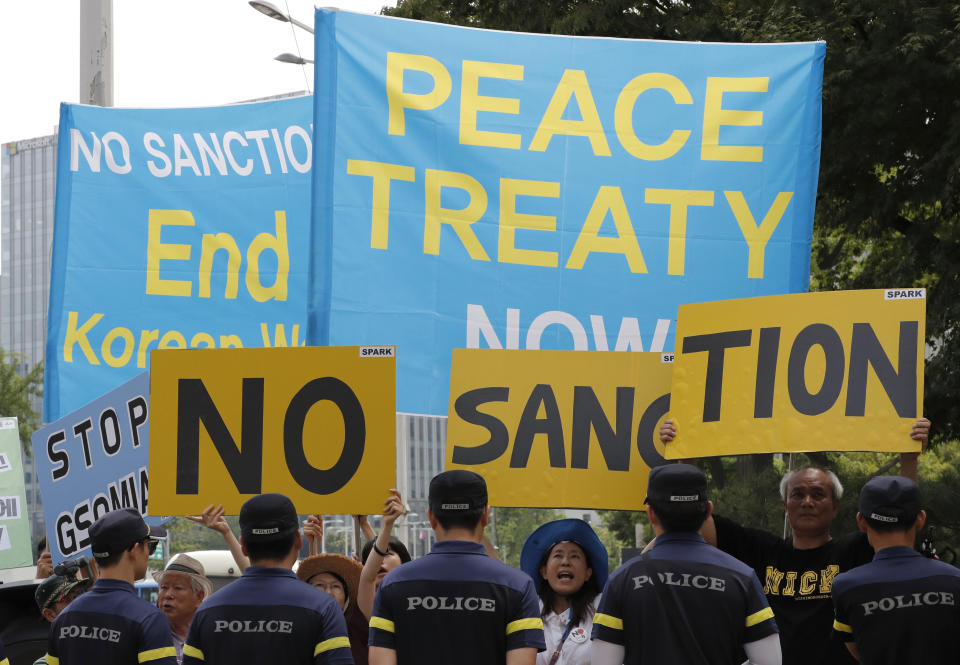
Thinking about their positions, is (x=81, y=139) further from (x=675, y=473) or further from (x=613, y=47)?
(x=675, y=473)

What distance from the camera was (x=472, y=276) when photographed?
883 cm

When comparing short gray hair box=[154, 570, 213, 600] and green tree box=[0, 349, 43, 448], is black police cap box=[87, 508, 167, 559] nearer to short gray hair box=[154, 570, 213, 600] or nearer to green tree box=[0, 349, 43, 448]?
short gray hair box=[154, 570, 213, 600]

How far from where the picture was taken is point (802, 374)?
6.70 m

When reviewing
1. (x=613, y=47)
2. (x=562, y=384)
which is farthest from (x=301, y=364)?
(x=613, y=47)

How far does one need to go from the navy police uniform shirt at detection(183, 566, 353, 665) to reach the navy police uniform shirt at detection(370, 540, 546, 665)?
0.68ft

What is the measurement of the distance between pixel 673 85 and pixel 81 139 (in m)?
6.12

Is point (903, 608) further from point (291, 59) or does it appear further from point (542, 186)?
point (291, 59)

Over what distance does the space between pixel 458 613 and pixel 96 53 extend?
999cm

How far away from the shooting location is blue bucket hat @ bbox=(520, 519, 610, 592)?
6.61 m

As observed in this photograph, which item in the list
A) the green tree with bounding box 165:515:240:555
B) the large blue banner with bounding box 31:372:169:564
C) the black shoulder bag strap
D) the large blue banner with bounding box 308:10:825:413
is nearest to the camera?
the black shoulder bag strap

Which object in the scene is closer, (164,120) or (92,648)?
(92,648)

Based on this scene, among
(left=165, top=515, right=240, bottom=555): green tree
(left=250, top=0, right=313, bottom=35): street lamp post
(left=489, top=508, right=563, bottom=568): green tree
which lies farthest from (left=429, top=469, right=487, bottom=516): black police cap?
(left=489, top=508, right=563, bottom=568): green tree

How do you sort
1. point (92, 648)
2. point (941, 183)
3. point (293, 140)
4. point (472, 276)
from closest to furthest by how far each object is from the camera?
point (92, 648), point (472, 276), point (293, 140), point (941, 183)

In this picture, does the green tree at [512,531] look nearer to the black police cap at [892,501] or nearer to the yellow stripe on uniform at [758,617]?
the black police cap at [892,501]
